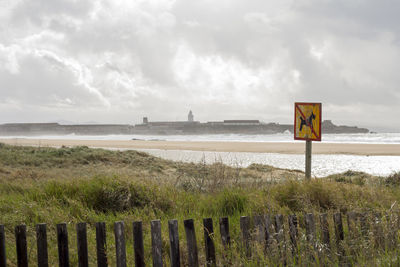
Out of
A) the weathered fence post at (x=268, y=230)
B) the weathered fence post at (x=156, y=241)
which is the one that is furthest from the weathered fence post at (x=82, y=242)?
the weathered fence post at (x=268, y=230)

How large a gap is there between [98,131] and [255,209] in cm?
9764

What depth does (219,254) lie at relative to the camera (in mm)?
3520

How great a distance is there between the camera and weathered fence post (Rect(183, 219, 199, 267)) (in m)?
3.04

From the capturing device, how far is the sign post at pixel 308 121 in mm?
8672

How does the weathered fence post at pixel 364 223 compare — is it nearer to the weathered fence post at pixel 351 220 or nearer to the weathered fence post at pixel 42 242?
the weathered fence post at pixel 351 220

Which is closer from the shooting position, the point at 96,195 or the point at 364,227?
the point at 364,227

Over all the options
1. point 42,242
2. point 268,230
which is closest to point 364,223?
point 268,230

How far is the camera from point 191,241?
307 centimetres

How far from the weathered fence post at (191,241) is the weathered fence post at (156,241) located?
0.25 metres

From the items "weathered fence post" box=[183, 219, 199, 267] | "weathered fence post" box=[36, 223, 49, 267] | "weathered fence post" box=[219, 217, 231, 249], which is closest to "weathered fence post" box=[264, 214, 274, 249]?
"weathered fence post" box=[219, 217, 231, 249]

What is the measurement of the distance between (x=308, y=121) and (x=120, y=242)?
6805mm

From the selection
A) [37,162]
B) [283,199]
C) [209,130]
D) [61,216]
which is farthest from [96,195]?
[209,130]

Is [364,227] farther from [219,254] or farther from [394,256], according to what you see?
[219,254]

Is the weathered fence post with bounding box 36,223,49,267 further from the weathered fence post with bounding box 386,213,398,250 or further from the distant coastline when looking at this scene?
the distant coastline
